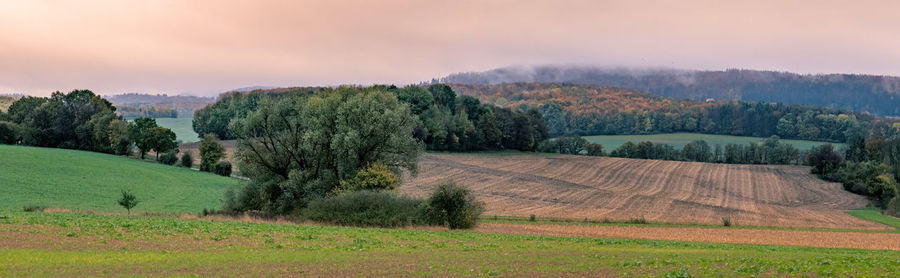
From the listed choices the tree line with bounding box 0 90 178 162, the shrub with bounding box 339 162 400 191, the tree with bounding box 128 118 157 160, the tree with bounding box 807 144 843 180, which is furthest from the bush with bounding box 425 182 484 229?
the tree with bounding box 807 144 843 180

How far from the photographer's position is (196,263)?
1947 cm

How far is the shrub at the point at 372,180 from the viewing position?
45.7 meters

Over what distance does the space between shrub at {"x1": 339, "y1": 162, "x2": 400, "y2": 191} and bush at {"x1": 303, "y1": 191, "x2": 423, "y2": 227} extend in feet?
11.5

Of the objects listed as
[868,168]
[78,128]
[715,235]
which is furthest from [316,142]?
[868,168]

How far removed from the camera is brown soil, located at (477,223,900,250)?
41622mm

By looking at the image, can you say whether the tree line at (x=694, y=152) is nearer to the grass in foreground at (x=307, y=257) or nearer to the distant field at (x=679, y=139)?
the distant field at (x=679, y=139)

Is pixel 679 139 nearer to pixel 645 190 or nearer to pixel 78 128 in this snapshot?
pixel 645 190

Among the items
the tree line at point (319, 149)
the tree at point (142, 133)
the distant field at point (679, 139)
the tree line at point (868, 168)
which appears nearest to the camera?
the tree line at point (319, 149)

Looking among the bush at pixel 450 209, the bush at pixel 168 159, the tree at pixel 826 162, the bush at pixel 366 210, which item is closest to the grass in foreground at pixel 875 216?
the tree at pixel 826 162

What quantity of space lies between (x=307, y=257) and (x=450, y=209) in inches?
816

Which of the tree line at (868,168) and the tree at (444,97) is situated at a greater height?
the tree at (444,97)

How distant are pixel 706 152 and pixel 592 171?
42.6 m

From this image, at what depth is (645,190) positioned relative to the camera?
8612 cm

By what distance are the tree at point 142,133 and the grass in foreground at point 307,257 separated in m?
73.0
